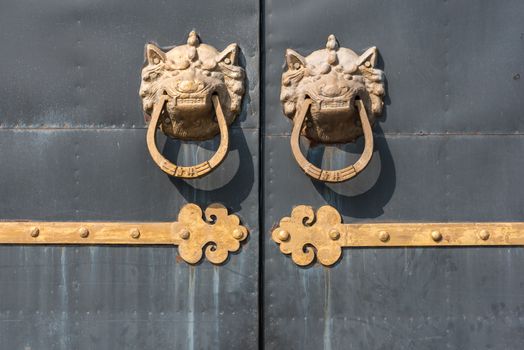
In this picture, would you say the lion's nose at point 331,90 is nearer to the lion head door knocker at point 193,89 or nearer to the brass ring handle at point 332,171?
the brass ring handle at point 332,171

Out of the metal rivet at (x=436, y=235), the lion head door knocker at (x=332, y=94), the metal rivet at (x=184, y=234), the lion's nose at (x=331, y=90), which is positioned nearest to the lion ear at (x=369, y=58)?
the lion head door knocker at (x=332, y=94)

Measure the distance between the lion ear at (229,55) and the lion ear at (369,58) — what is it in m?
0.46

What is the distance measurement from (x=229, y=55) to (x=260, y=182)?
1.59ft

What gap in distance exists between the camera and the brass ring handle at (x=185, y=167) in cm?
279

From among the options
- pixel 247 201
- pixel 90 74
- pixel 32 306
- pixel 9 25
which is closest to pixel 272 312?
pixel 247 201

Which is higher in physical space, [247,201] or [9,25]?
[9,25]

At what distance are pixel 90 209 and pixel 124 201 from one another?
13 cm

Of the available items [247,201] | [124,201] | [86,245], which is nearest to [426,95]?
[247,201]

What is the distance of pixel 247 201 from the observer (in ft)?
9.66

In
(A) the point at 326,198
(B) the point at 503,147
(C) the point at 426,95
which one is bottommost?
(A) the point at 326,198

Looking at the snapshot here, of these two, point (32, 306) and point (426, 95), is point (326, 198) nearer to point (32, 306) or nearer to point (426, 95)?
point (426, 95)

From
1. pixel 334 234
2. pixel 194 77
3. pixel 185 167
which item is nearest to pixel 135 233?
pixel 185 167

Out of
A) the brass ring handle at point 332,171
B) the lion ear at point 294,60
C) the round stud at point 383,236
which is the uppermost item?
the lion ear at point 294,60

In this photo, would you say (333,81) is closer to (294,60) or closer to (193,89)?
(294,60)
